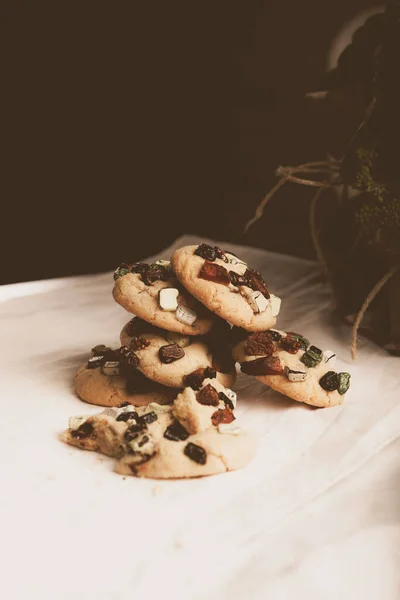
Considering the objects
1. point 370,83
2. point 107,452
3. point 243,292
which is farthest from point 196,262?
point 370,83

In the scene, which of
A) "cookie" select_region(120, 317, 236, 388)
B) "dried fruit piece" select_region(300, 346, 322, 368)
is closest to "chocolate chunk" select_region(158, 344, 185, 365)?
"cookie" select_region(120, 317, 236, 388)

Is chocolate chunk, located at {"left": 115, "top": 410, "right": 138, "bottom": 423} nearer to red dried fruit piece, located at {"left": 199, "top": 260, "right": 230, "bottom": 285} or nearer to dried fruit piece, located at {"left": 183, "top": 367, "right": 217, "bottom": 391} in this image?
dried fruit piece, located at {"left": 183, "top": 367, "right": 217, "bottom": 391}

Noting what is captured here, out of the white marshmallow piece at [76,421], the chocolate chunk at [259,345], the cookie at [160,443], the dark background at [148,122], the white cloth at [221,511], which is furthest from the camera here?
the dark background at [148,122]

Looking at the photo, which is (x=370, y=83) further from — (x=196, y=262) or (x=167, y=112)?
(x=167, y=112)

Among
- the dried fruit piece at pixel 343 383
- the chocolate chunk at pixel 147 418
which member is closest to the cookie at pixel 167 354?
the chocolate chunk at pixel 147 418

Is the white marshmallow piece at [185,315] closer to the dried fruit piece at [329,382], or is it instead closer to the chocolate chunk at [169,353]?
the chocolate chunk at [169,353]
